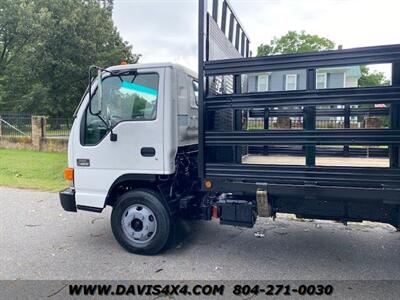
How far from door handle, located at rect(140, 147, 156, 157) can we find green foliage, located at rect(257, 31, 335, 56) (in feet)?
122

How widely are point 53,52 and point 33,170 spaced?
16.5m

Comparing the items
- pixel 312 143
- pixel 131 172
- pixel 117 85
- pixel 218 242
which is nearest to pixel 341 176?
pixel 312 143

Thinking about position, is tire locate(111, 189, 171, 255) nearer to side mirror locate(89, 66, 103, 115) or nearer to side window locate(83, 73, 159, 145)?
side window locate(83, 73, 159, 145)

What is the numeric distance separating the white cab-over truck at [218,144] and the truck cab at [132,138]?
0.04 feet

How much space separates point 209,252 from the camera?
433cm

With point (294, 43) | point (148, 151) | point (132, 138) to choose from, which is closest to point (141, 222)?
point (148, 151)

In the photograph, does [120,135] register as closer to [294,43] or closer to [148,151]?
[148,151]

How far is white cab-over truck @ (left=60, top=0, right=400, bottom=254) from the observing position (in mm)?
3191

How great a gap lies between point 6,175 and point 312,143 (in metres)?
10.1

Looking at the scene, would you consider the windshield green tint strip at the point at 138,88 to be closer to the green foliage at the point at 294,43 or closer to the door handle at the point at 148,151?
the door handle at the point at 148,151

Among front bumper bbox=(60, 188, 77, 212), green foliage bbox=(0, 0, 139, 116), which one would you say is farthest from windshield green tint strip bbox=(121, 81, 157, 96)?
green foliage bbox=(0, 0, 139, 116)

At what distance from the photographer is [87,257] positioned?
4164mm

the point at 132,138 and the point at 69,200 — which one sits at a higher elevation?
the point at 132,138

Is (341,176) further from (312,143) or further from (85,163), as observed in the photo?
(85,163)
